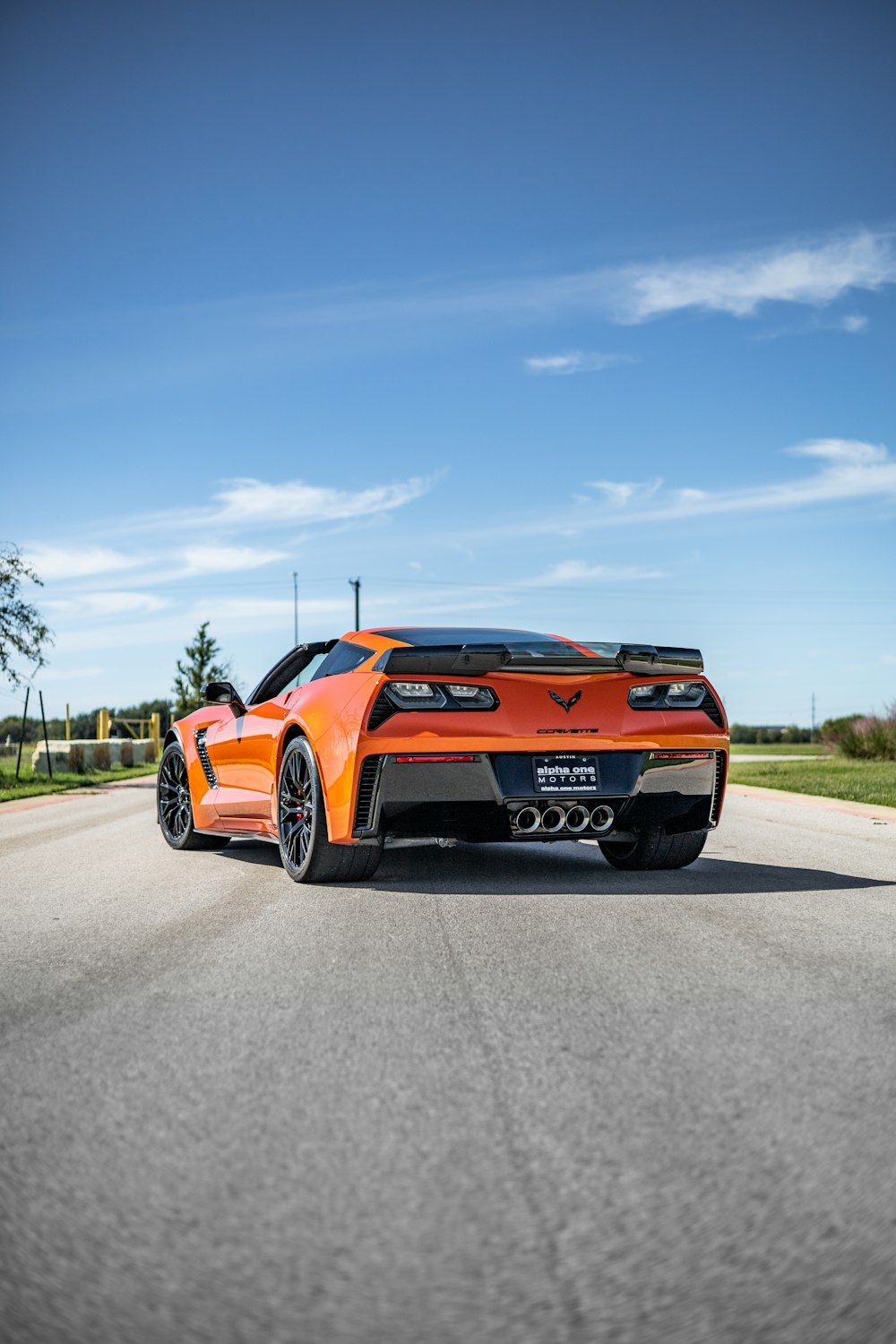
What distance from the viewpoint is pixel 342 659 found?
23.3 feet

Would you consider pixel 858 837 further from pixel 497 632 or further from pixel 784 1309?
pixel 784 1309

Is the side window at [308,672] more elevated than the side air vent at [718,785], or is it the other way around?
the side window at [308,672]

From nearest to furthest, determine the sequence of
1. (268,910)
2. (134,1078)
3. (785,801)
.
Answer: (134,1078) < (268,910) < (785,801)

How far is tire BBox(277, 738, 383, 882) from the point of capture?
21.7ft

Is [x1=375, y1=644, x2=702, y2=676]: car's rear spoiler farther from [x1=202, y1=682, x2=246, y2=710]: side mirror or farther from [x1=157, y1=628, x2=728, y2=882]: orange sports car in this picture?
[x1=202, y1=682, x2=246, y2=710]: side mirror

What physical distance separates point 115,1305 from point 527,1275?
665 mm

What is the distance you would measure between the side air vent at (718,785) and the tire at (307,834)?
6.22 ft

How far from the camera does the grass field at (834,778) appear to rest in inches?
634

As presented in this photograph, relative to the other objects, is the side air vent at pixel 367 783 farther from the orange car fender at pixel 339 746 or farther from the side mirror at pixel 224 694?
the side mirror at pixel 224 694

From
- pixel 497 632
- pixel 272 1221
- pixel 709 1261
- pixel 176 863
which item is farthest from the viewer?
pixel 176 863

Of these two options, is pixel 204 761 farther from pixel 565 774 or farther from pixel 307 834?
pixel 565 774

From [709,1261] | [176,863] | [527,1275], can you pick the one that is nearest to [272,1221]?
[527,1275]

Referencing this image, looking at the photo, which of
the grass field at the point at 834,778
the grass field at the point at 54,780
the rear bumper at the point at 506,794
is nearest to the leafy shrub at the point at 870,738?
the grass field at the point at 834,778

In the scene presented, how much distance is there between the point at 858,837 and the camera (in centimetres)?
1034
